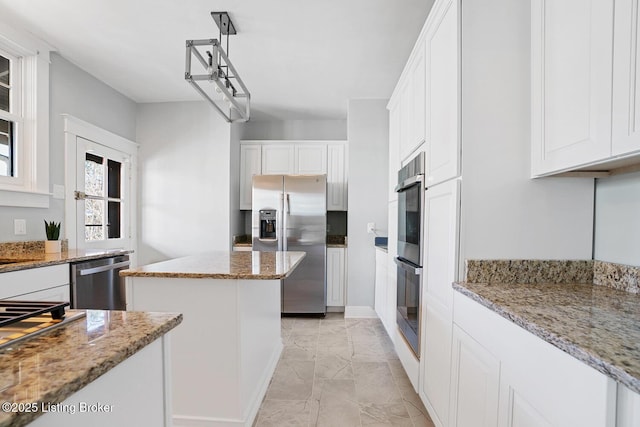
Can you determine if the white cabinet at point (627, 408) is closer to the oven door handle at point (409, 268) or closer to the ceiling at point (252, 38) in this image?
the oven door handle at point (409, 268)

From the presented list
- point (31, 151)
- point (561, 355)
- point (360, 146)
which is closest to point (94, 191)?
point (31, 151)

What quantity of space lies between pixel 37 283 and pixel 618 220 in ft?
10.1

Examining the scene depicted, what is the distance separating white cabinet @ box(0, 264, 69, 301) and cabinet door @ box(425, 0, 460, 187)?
2453 mm

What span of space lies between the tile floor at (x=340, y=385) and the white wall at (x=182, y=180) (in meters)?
1.71

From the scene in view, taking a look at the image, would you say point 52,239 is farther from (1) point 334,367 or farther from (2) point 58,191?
(1) point 334,367

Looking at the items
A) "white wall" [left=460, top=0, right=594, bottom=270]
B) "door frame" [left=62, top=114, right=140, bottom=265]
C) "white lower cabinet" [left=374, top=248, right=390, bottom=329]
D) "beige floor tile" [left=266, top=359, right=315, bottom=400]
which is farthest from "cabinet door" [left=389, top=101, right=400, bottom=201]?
"door frame" [left=62, top=114, right=140, bottom=265]

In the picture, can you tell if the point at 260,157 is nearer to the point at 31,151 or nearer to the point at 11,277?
the point at 31,151

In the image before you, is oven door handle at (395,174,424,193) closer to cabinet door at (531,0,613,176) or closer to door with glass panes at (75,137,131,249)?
cabinet door at (531,0,613,176)

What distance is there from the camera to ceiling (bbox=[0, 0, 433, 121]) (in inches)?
81.3

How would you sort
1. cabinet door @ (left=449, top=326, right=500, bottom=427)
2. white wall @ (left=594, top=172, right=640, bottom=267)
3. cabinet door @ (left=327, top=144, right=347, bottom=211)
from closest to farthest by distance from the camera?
cabinet door @ (left=449, top=326, right=500, bottom=427), white wall @ (left=594, top=172, right=640, bottom=267), cabinet door @ (left=327, top=144, right=347, bottom=211)

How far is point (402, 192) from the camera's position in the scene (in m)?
2.24

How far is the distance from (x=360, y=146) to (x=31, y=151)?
120 inches

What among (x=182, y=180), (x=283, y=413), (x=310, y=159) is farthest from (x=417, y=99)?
(x=182, y=180)

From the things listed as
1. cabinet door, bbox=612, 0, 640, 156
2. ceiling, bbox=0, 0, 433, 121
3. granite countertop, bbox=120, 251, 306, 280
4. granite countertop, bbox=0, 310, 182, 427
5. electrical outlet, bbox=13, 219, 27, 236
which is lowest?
granite countertop, bbox=120, 251, 306, 280
